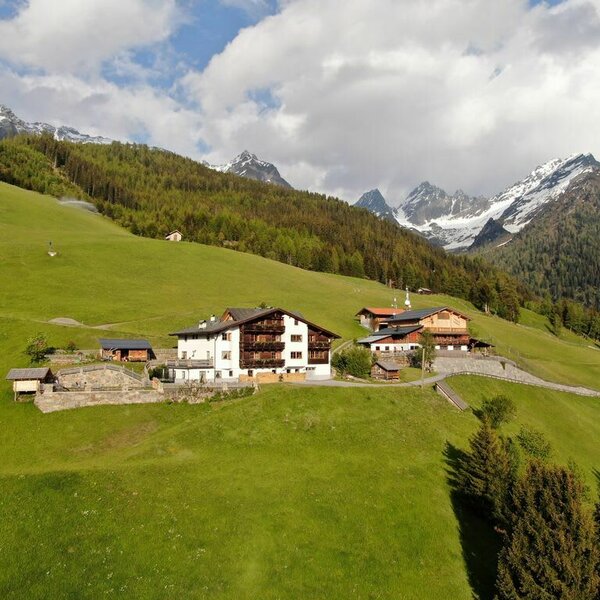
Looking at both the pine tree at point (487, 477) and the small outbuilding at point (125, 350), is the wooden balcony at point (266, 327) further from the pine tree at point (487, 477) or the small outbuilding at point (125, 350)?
the pine tree at point (487, 477)

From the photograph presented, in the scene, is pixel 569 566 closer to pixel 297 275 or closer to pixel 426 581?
pixel 426 581

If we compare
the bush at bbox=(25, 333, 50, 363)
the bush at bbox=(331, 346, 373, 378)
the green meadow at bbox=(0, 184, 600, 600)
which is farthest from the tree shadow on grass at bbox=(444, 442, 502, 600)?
the bush at bbox=(25, 333, 50, 363)

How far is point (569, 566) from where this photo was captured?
30.4 meters

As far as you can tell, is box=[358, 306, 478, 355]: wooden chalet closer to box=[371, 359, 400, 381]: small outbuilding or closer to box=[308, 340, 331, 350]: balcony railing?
box=[371, 359, 400, 381]: small outbuilding

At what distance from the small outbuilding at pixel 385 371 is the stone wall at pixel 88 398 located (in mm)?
37563

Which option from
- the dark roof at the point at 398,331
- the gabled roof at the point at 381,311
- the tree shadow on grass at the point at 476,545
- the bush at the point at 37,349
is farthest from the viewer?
the gabled roof at the point at 381,311

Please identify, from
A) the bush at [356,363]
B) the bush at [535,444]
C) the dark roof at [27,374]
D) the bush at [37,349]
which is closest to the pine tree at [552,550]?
the bush at [535,444]

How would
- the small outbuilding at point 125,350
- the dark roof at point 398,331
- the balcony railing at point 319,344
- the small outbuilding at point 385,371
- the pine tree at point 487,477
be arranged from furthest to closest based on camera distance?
the dark roof at point 398,331 → the small outbuilding at point 385,371 → the balcony railing at point 319,344 → the small outbuilding at point 125,350 → the pine tree at point 487,477

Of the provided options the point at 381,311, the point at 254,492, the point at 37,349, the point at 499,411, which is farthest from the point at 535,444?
the point at 37,349

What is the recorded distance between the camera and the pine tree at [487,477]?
42594 mm

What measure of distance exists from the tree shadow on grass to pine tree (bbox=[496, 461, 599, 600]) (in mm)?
3145

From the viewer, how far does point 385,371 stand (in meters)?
81.3

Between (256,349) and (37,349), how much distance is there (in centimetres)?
3169

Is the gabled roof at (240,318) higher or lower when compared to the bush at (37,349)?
higher
